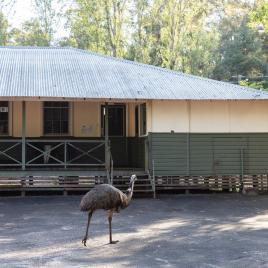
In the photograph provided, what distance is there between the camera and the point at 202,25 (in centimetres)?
4128

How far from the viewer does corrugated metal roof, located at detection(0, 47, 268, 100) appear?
566 inches

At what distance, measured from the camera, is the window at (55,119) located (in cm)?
1683

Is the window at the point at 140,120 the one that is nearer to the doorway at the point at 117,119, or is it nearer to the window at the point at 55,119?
the doorway at the point at 117,119

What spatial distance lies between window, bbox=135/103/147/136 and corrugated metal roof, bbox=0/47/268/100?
2.68ft

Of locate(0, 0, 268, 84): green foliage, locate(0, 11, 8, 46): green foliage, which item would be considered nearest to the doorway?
locate(0, 0, 268, 84): green foliage

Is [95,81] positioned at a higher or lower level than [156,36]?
lower

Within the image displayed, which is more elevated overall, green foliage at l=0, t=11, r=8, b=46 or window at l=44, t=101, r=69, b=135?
green foliage at l=0, t=11, r=8, b=46

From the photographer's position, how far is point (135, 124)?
55.7ft

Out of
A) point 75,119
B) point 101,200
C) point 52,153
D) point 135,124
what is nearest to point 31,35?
point 75,119

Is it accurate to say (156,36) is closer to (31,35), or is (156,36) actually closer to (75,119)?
(31,35)

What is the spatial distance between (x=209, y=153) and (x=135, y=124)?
2773 millimetres

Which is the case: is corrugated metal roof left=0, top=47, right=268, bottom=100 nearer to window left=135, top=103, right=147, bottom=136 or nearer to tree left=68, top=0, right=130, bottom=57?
window left=135, top=103, right=147, bottom=136

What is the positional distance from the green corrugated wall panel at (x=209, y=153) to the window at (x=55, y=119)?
10.7 ft

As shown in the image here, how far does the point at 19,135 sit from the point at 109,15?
1742 cm
